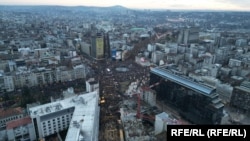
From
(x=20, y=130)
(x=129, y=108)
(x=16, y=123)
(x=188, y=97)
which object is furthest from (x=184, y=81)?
(x=16, y=123)

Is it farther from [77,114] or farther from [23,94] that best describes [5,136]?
[23,94]

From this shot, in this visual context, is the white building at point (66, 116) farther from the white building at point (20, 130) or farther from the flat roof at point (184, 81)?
the flat roof at point (184, 81)

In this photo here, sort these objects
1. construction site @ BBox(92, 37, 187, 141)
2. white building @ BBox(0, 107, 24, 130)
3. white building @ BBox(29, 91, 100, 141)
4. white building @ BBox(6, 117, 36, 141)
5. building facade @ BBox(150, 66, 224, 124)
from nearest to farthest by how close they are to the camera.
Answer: white building @ BBox(29, 91, 100, 141), white building @ BBox(6, 117, 36, 141), construction site @ BBox(92, 37, 187, 141), building facade @ BBox(150, 66, 224, 124), white building @ BBox(0, 107, 24, 130)

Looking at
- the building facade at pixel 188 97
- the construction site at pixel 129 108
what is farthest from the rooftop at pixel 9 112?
the building facade at pixel 188 97

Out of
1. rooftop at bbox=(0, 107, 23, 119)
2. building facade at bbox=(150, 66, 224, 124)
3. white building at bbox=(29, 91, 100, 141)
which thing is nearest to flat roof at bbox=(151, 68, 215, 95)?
building facade at bbox=(150, 66, 224, 124)

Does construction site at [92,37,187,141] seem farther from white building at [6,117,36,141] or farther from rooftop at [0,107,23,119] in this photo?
rooftop at [0,107,23,119]

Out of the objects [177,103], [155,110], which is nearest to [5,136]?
[155,110]
